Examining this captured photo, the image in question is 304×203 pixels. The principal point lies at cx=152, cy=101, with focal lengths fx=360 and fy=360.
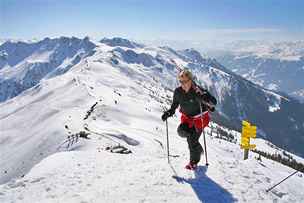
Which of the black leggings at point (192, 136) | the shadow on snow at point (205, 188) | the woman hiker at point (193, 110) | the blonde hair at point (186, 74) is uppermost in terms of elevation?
the blonde hair at point (186, 74)

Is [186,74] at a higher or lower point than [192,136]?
higher

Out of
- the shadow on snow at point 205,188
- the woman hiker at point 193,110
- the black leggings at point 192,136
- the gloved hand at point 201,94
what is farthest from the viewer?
the black leggings at point 192,136

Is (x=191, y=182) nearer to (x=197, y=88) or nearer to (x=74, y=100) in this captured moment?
(x=197, y=88)

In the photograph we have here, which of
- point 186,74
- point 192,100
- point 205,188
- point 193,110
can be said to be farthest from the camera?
point 193,110

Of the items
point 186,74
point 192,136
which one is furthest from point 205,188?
point 186,74

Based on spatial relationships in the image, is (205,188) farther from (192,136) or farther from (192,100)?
(192,100)

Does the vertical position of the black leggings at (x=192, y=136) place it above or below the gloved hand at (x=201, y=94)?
below

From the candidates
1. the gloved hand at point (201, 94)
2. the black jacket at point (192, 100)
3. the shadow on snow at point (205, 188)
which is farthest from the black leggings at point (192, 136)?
the gloved hand at point (201, 94)

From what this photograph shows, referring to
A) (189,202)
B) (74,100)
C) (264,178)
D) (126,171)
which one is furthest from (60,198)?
(74,100)

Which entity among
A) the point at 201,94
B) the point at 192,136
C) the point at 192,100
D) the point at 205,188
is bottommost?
the point at 205,188

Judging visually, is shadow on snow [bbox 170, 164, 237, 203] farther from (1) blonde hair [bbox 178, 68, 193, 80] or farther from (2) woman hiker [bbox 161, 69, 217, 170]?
(1) blonde hair [bbox 178, 68, 193, 80]

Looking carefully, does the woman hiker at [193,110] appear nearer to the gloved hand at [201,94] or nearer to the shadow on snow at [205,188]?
the gloved hand at [201,94]

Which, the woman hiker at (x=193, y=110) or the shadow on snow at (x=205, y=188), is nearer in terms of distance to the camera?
the shadow on snow at (x=205, y=188)

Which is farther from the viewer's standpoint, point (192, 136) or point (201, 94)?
point (192, 136)
